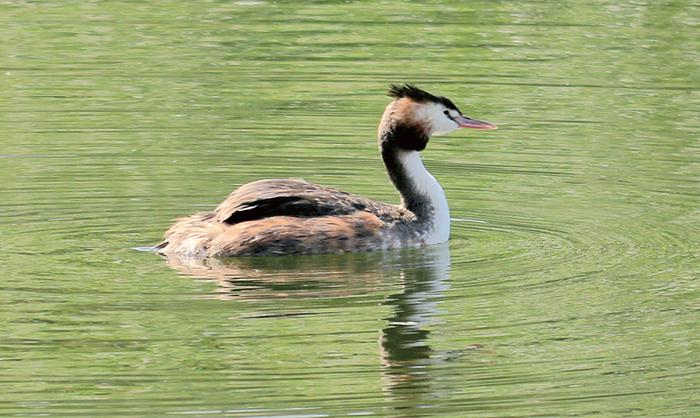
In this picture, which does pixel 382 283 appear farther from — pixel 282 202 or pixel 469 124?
pixel 469 124

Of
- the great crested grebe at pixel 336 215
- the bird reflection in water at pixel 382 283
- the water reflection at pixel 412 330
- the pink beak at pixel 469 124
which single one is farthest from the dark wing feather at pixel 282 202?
the pink beak at pixel 469 124

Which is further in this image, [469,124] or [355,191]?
[355,191]

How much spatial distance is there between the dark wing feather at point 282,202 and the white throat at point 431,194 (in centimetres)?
56

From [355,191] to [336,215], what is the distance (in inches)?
83.2

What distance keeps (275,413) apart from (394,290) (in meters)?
2.68

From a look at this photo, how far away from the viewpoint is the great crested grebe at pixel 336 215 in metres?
12.8

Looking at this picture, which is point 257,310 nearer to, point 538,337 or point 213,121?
point 538,337

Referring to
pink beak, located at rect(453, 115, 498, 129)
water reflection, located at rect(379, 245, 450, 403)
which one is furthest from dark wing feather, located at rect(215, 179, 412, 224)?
pink beak, located at rect(453, 115, 498, 129)

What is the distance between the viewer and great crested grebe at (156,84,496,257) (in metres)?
12.8

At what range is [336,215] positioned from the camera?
13039 millimetres

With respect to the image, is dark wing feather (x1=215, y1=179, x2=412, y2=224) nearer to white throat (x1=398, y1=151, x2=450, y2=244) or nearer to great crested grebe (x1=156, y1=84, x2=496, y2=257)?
great crested grebe (x1=156, y1=84, x2=496, y2=257)

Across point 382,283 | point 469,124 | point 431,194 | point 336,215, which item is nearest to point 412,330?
point 382,283

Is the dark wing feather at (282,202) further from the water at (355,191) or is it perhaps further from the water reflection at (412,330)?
the water reflection at (412,330)

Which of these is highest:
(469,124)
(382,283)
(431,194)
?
(469,124)
